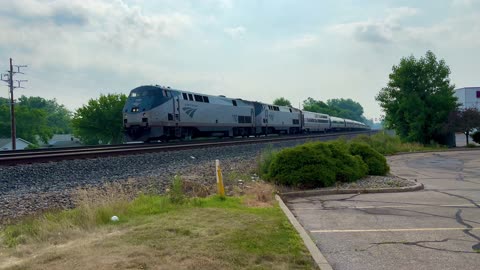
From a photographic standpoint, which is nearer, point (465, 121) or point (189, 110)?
point (189, 110)

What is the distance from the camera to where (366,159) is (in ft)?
47.3

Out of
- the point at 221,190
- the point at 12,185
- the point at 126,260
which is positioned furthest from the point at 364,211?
the point at 12,185

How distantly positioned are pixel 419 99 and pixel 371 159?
25.6 meters

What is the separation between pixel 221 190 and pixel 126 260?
4.60 m

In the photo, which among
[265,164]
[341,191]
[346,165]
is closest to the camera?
[341,191]

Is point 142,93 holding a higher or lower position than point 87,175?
higher

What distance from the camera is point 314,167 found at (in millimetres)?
11461

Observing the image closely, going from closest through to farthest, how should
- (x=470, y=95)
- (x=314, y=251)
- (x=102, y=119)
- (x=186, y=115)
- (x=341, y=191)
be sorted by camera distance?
(x=314, y=251)
(x=341, y=191)
(x=186, y=115)
(x=102, y=119)
(x=470, y=95)

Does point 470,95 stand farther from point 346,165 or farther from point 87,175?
point 87,175

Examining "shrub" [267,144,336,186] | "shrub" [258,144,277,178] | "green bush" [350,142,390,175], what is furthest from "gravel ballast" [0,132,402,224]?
"shrub" [267,144,336,186]

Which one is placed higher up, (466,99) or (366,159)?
(466,99)

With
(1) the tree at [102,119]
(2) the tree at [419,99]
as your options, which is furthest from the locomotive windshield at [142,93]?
(1) the tree at [102,119]

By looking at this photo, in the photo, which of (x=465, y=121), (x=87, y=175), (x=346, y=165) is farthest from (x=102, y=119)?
(x=346, y=165)

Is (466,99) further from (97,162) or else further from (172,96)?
(97,162)
